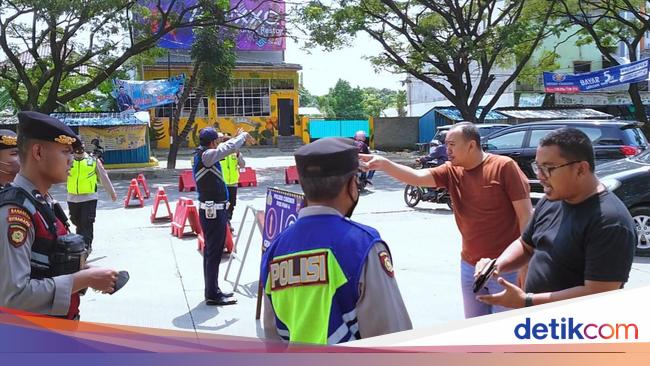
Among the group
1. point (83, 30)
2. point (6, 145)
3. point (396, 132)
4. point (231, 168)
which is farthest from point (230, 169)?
point (396, 132)

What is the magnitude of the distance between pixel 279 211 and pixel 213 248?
902 mm

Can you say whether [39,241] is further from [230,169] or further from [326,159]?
[230,169]

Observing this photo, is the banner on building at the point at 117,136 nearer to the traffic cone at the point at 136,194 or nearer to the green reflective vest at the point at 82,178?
the traffic cone at the point at 136,194

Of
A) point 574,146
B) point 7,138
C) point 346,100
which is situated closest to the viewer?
point 574,146

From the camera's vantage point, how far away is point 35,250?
2367 mm

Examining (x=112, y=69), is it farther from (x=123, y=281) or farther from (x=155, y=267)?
(x=123, y=281)

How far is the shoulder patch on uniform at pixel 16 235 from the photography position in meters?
2.21

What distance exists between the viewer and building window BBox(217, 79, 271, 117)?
3325 cm

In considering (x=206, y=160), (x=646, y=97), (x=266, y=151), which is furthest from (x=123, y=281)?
(x=646, y=97)

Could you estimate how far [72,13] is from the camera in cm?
1780

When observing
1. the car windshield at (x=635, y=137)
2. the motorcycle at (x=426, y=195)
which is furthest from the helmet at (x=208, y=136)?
the car windshield at (x=635, y=137)

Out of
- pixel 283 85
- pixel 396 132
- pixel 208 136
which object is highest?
pixel 283 85

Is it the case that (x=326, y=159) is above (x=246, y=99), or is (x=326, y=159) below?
below

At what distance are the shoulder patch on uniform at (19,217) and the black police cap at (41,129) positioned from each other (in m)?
0.35
